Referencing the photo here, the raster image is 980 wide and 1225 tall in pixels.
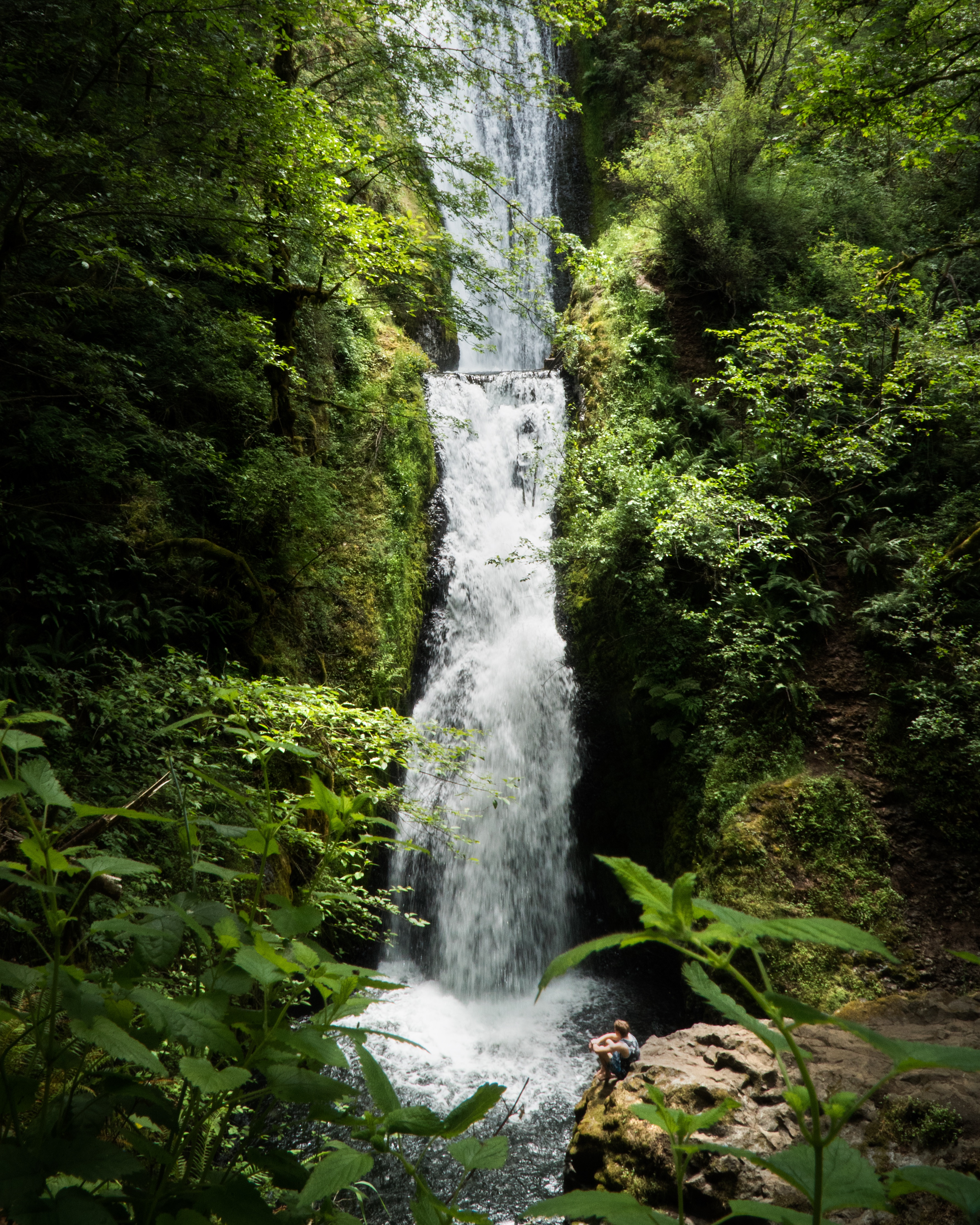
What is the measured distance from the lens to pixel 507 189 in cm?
1752

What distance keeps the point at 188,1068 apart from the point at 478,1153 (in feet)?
1.23

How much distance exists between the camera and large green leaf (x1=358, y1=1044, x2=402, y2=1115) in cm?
76

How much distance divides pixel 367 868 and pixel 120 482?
16.8ft

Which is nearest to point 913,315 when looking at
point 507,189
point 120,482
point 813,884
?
point 813,884

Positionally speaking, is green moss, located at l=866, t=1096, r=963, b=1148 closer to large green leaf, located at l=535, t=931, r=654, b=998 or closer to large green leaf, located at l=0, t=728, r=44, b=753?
large green leaf, located at l=535, t=931, r=654, b=998

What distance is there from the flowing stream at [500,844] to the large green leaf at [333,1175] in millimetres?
4927

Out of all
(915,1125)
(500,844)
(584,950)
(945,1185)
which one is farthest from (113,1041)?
(500,844)

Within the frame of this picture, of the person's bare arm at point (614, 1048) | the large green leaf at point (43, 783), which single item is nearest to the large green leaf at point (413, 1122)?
the large green leaf at point (43, 783)

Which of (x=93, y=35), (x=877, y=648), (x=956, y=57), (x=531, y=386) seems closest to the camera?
(x=93, y=35)

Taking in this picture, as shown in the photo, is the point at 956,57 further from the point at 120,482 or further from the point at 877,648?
the point at 120,482

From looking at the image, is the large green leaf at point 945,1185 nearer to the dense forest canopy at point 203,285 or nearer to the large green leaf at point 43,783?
the large green leaf at point 43,783

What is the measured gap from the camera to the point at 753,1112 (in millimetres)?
3756

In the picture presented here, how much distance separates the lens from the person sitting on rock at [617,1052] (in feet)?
15.1

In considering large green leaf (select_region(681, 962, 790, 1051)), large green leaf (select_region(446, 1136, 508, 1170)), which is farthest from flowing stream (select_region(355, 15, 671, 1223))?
large green leaf (select_region(681, 962, 790, 1051))
